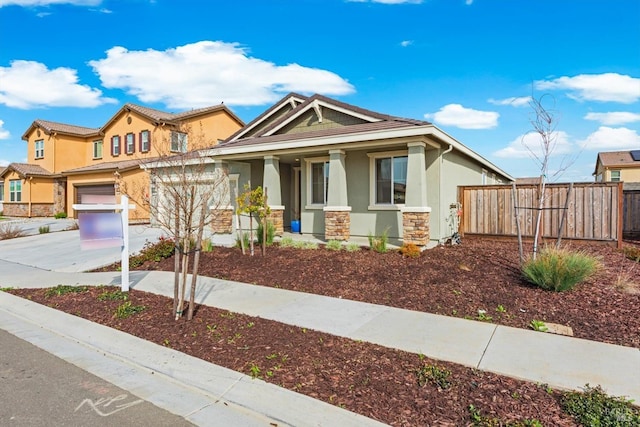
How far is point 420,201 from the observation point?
35.8 feet

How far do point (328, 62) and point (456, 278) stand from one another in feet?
41.3

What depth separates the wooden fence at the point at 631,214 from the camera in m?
13.9

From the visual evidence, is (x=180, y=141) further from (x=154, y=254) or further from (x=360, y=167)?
(x=360, y=167)

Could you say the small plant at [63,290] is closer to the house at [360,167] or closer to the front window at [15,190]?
the house at [360,167]

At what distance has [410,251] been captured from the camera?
9781 mm

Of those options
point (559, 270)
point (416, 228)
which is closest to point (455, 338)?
point (559, 270)

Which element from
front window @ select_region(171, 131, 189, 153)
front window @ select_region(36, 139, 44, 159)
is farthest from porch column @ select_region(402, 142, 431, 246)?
front window @ select_region(36, 139, 44, 159)

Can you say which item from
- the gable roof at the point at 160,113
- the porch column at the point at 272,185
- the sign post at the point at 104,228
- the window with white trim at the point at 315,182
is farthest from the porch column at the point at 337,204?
the gable roof at the point at 160,113

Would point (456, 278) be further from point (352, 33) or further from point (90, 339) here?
→ point (352, 33)

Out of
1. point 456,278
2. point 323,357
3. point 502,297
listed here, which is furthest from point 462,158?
point 323,357

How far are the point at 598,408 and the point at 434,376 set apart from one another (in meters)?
1.33

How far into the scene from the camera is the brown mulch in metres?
3.42

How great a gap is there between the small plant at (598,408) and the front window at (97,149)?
32.3 m

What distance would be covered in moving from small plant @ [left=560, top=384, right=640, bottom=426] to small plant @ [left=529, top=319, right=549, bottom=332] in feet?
5.38
